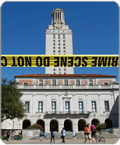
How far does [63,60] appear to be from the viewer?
11469mm

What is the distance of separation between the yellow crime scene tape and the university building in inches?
1350

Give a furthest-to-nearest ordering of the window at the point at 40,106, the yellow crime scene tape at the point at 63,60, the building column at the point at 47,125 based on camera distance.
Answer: the window at the point at 40,106, the building column at the point at 47,125, the yellow crime scene tape at the point at 63,60

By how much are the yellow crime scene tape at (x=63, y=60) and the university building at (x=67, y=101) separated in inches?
1350

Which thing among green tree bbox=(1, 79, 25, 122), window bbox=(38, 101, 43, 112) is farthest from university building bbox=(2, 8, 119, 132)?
green tree bbox=(1, 79, 25, 122)

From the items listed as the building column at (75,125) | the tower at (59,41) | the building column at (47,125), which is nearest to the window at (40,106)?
the building column at (47,125)

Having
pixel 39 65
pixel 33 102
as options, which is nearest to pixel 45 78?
pixel 33 102

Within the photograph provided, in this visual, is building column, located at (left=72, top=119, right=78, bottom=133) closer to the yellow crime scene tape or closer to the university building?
the university building

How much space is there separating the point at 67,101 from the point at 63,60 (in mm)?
35812

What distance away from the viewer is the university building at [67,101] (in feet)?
146

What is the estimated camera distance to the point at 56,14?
96.9 metres

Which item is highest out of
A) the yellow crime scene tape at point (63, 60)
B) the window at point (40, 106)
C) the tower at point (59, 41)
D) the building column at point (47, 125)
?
the tower at point (59, 41)

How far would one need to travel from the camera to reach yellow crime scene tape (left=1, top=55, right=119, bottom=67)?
1132 cm

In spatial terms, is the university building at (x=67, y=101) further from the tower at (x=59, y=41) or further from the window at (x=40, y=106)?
the tower at (x=59, y=41)

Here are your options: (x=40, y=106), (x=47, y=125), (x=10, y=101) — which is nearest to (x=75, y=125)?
(x=47, y=125)
